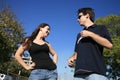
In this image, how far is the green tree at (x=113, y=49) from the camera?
4160 cm

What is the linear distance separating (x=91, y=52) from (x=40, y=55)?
1708 millimetres

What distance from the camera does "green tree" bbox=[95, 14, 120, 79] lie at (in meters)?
41.6

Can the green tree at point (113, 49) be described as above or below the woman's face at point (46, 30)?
above

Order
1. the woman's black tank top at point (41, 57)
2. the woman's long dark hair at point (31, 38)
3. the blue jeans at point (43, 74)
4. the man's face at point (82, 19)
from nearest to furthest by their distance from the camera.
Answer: the man's face at point (82, 19)
the blue jeans at point (43, 74)
the woman's black tank top at point (41, 57)
the woman's long dark hair at point (31, 38)

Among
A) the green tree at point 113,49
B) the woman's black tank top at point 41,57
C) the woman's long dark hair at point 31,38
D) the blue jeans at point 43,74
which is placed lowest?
the blue jeans at point 43,74

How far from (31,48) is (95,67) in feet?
6.66

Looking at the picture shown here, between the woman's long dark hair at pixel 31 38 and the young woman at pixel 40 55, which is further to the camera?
the woman's long dark hair at pixel 31 38

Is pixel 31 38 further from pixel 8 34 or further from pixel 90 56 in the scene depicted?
pixel 8 34

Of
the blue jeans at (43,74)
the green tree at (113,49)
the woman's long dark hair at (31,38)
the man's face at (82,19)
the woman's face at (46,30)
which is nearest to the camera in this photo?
the man's face at (82,19)

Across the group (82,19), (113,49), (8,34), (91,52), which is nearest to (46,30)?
(82,19)

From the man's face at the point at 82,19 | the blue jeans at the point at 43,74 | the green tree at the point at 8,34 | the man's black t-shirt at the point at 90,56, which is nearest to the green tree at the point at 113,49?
the green tree at the point at 8,34

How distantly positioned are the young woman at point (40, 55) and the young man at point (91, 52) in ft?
4.31

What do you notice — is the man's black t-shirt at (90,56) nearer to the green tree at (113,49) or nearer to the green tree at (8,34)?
the green tree at (8,34)

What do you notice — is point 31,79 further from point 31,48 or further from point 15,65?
point 15,65
